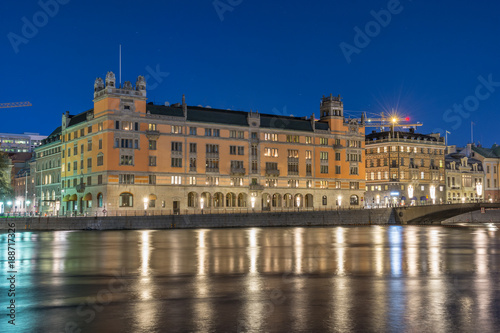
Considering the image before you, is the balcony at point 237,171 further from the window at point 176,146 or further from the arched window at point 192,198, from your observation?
the window at point 176,146

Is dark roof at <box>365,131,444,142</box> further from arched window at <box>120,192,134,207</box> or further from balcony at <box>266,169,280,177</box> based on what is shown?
arched window at <box>120,192,134,207</box>

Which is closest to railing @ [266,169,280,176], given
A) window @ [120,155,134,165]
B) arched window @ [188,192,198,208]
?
arched window @ [188,192,198,208]

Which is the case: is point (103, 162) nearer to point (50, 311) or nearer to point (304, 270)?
point (304, 270)

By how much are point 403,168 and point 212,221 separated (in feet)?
285

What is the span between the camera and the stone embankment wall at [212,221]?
100062 mm

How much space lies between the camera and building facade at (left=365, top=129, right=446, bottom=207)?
177625mm

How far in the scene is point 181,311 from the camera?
2284 cm

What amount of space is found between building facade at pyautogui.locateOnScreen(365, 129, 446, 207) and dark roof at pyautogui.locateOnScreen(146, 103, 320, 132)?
34500 millimetres

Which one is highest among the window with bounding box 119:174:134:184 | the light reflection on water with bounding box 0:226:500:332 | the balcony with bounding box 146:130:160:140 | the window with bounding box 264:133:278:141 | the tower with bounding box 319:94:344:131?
the tower with bounding box 319:94:344:131

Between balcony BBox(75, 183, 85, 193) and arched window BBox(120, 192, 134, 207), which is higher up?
balcony BBox(75, 183, 85, 193)

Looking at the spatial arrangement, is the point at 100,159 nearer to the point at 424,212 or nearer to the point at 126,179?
the point at 126,179

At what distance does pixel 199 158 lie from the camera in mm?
132375

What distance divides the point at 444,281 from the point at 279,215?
8963 centimetres

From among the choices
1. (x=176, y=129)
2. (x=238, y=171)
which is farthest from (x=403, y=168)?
(x=176, y=129)
